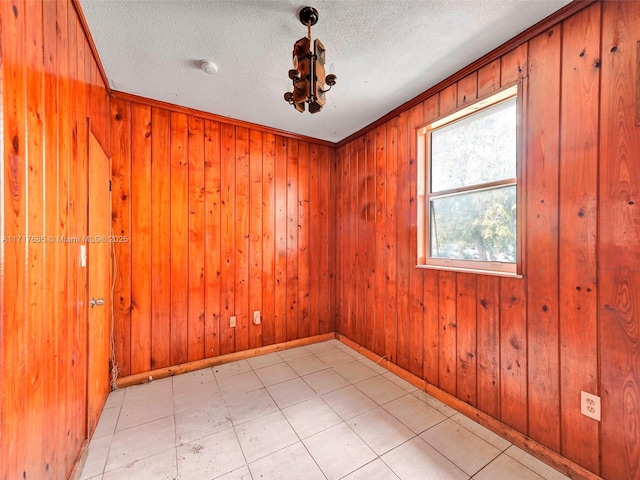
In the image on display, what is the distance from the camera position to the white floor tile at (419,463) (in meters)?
1.44

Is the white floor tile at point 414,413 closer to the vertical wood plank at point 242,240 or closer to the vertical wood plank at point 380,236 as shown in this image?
the vertical wood plank at point 380,236

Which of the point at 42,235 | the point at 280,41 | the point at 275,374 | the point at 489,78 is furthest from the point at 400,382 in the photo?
the point at 280,41

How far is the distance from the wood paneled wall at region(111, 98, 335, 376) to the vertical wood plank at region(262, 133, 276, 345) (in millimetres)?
11

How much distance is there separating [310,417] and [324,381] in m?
0.50

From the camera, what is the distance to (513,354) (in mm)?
1666

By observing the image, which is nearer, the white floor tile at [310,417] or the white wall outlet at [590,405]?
the white wall outlet at [590,405]

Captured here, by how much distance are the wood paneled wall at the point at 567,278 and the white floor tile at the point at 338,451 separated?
87cm

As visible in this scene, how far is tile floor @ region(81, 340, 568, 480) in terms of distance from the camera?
1472 millimetres

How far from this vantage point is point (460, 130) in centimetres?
208

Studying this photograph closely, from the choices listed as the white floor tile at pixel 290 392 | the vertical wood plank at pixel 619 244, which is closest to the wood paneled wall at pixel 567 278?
the vertical wood plank at pixel 619 244

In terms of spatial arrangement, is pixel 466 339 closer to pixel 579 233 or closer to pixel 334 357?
pixel 579 233

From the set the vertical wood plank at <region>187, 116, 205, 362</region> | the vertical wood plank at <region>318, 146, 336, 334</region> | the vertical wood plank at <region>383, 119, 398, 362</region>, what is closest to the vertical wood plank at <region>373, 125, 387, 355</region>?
the vertical wood plank at <region>383, 119, 398, 362</region>

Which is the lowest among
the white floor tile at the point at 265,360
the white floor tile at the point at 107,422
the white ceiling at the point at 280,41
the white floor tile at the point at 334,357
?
the white floor tile at the point at 334,357

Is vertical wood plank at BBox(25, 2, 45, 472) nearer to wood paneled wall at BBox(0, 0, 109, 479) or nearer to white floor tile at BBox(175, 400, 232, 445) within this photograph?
wood paneled wall at BBox(0, 0, 109, 479)
